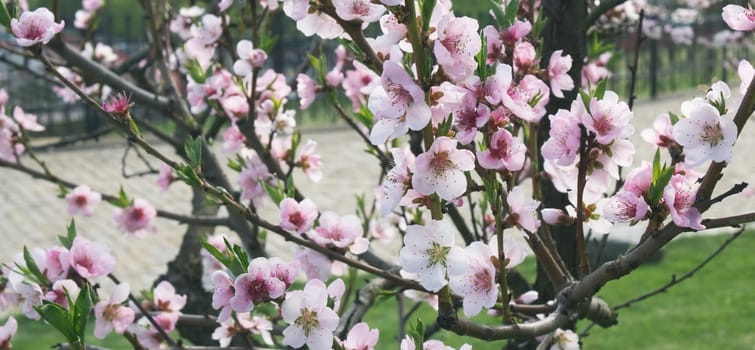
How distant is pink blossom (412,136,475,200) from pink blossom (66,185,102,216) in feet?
8.27

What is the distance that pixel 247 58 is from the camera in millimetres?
2723

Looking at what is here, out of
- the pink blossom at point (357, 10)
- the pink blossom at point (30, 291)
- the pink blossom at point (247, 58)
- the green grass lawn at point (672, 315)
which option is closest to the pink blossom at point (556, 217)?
the pink blossom at point (357, 10)

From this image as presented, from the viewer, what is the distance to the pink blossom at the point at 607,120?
1.60m

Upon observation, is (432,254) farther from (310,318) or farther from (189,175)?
(189,175)

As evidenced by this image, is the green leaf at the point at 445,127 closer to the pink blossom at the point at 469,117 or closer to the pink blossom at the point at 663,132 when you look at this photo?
the pink blossom at the point at 469,117

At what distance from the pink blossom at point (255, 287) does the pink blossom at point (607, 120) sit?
1.78 ft

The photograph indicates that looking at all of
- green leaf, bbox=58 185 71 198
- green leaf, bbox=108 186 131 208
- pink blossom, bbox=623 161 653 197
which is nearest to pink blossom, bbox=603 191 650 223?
pink blossom, bbox=623 161 653 197

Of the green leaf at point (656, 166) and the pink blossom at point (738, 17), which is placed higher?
the pink blossom at point (738, 17)

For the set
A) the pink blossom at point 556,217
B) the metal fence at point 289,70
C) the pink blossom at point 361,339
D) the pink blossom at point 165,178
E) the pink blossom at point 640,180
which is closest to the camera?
the pink blossom at point 640,180

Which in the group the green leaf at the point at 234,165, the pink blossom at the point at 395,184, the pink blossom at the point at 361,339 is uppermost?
the pink blossom at the point at 395,184

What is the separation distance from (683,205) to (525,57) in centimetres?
55

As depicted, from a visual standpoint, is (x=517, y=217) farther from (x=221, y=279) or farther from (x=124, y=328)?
(x=124, y=328)

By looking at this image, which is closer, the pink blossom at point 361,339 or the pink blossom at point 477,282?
the pink blossom at point 477,282

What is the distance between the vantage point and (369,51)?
1508mm
